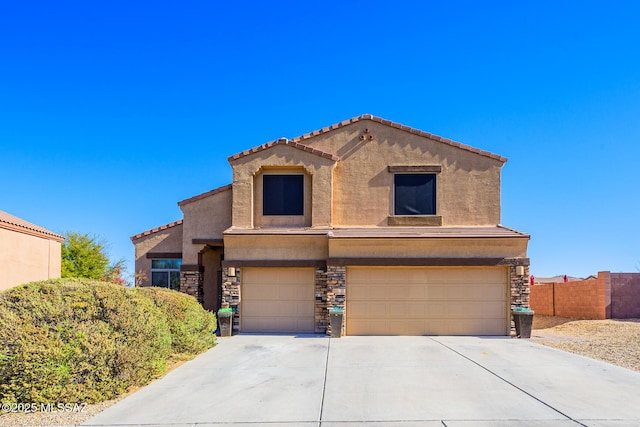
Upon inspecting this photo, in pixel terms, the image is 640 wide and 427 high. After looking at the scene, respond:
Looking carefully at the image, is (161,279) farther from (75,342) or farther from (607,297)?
(607,297)

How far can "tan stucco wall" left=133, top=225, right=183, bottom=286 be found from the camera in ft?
62.3

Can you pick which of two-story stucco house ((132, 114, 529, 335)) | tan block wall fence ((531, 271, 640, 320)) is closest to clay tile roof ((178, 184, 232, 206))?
two-story stucco house ((132, 114, 529, 335))

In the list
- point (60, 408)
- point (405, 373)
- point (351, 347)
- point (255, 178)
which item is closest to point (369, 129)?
A: point (255, 178)

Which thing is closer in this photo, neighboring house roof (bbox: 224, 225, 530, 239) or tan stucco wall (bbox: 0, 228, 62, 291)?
neighboring house roof (bbox: 224, 225, 530, 239)

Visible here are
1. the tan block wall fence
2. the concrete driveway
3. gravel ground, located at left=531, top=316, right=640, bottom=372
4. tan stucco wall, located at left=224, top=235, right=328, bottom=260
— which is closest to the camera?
the concrete driveway

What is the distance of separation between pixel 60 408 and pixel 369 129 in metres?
13.2

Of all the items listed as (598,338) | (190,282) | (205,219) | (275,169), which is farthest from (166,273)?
(598,338)

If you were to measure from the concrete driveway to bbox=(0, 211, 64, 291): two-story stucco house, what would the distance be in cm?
1043

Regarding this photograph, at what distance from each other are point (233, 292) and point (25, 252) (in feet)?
30.1

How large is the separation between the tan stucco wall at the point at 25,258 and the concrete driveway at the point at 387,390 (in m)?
10.4

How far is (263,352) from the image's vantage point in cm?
1266

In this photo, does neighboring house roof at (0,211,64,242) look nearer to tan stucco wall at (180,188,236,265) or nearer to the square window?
the square window

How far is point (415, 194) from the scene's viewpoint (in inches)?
690

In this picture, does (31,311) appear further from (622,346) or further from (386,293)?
(622,346)
